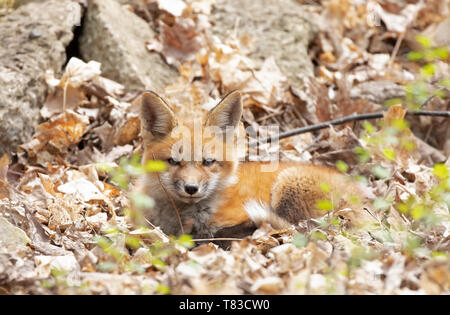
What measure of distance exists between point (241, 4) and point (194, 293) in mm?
5943

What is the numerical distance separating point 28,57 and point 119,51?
1084mm

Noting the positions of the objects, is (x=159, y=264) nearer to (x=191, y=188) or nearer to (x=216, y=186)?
(x=191, y=188)

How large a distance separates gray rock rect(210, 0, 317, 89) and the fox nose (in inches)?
130

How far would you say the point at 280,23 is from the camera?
794 cm

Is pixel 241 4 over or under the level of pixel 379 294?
over

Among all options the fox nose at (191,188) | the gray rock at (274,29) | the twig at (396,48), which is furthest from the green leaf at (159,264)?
the twig at (396,48)

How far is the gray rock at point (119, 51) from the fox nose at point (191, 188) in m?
2.61

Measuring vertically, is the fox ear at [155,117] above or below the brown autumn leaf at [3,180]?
above

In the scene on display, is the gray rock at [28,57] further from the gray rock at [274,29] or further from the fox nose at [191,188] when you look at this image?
the fox nose at [191,188]

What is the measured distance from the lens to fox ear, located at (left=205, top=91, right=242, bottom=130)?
459cm

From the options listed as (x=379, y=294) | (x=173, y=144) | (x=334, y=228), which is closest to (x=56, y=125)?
(x=173, y=144)

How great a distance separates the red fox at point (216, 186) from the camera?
4457mm
